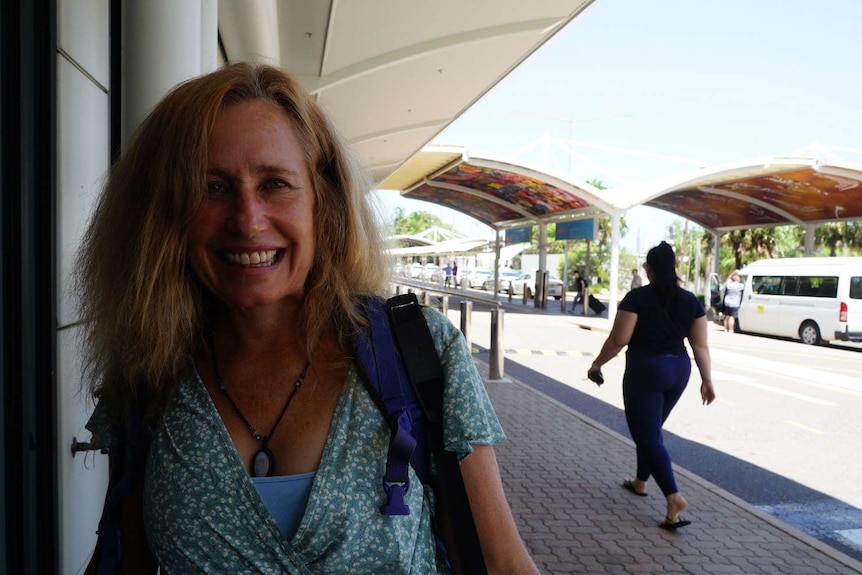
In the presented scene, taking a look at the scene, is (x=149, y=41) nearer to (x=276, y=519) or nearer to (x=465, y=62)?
(x=276, y=519)

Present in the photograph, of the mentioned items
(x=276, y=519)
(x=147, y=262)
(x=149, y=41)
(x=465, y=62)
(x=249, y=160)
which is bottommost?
(x=276, y=519)

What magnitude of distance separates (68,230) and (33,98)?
0.49 metres

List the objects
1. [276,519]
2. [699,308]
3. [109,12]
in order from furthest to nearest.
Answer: [699,308]
[109,12]
[276,519]

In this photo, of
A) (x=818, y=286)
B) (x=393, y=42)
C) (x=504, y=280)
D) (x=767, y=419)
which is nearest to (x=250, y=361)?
(x=393, y=42)

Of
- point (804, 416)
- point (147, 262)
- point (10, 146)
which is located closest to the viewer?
point (147, 262)

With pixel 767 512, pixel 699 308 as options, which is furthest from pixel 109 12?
pixel 767 512

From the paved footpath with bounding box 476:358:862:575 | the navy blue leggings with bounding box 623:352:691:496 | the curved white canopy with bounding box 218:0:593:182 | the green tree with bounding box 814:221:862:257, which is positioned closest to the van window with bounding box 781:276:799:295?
the curved white canopy with bounding box 218:0:593:182

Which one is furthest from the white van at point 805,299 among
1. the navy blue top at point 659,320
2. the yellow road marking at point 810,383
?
the navy blue top at point 659,320

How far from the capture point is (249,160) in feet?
4.98

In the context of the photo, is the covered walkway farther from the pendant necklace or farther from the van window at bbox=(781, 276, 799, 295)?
the pendant necklace

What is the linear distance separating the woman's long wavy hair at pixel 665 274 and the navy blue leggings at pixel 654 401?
0.46 m

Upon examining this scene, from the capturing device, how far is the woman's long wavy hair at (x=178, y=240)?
153 centimetres

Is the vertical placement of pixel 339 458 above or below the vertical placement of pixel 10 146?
below

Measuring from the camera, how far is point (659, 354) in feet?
17.5
